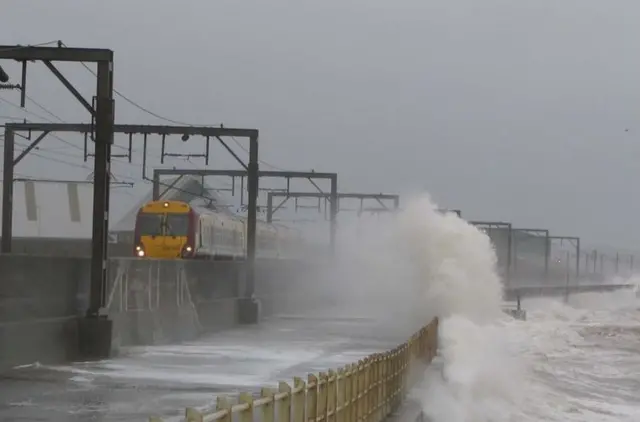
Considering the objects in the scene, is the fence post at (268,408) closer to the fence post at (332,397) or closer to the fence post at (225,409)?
the fence post at (225,409)

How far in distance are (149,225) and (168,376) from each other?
25.7 m

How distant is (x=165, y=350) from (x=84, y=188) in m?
45.7

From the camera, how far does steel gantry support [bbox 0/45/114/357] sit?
2202 cm

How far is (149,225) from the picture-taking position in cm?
4494

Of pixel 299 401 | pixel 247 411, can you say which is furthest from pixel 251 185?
pixel 247 411

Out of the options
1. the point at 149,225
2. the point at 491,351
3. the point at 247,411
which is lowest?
the point at 491,351

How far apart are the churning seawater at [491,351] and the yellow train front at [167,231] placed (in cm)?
970

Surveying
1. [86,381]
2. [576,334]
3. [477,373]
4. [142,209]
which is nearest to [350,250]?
[576,334]

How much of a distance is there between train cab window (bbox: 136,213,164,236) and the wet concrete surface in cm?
1298

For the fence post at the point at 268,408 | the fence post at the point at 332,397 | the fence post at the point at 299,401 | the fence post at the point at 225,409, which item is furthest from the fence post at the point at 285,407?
the fence post at the point at 332,397

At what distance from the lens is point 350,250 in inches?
2793

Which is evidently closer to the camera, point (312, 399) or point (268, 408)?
point (268, 408)

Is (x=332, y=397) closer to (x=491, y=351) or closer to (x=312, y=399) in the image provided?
(x=312, y=399)

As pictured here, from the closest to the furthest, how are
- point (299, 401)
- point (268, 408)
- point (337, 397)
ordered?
point (268, 408), point (299, 401), point (337, 397)
